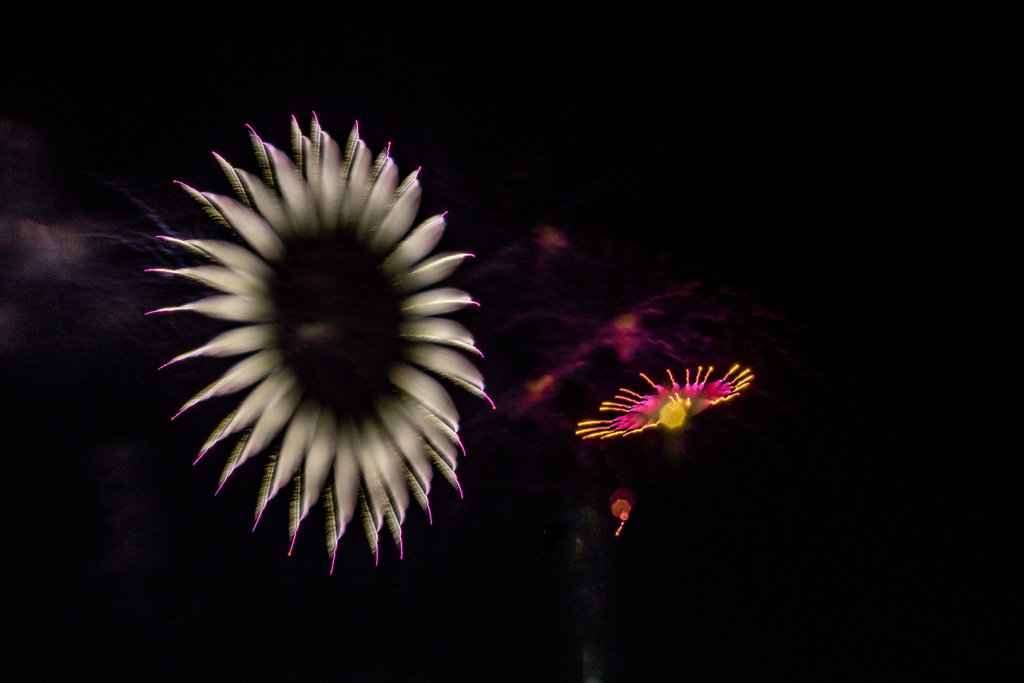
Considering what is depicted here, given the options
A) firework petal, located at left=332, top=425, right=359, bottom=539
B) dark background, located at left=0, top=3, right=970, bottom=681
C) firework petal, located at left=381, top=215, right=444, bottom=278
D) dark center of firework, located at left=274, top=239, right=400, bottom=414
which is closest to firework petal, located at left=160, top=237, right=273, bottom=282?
dark center of firework, located at left=274, top=239, right=400, bottom=414

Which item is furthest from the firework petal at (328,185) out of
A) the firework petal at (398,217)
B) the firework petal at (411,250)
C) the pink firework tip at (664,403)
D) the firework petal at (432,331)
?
the pink firework tip at (664,403)

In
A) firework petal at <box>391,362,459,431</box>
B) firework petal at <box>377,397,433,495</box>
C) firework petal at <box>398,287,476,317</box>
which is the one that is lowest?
firework petal at <box>377,397,433,495</box>

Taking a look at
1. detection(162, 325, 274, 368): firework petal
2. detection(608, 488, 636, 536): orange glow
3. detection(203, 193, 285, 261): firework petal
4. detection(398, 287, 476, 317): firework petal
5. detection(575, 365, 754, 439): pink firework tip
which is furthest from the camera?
detection(608, 488, 636, 536): orange glow

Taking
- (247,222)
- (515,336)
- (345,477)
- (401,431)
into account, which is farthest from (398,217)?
(345,477)

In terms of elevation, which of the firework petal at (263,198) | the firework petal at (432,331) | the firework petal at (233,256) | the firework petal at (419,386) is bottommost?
the firework petal at (419,386)

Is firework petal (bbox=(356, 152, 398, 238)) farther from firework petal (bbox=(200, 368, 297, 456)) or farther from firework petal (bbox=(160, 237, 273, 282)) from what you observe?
firework petal (bbox=(200, 368, 297, 456))

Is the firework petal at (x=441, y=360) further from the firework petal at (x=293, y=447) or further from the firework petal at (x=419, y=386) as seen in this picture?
the firework petal at (x=293, y=447)
